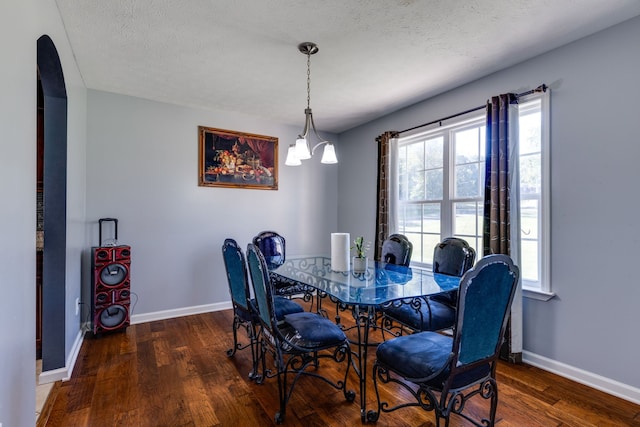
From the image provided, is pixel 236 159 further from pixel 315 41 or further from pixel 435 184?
pixel 435 184

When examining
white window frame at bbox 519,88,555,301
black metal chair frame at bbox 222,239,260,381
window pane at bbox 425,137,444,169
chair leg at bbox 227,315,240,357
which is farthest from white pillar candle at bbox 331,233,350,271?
window pane at bbox 425,137,444,169

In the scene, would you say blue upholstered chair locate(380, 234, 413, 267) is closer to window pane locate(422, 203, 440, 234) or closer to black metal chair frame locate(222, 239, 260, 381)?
window pane locate(422, 203, 440, 234)

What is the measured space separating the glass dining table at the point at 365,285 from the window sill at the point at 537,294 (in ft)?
2.40

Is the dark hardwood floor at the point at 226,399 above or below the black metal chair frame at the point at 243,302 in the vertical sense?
below

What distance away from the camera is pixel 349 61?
2.74 m

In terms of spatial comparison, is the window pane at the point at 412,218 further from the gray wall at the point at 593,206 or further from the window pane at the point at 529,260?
the gray wall at the point at 593,206

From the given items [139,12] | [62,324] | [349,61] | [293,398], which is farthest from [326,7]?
[62,324]

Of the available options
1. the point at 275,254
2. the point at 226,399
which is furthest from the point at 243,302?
the point at 275,254

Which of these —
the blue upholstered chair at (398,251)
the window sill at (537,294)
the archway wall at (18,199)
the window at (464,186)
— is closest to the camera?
the archway wall at (18,199)

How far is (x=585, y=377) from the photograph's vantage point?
2.30 m

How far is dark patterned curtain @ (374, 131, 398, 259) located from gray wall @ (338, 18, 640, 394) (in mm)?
1572

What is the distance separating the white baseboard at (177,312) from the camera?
11.8ft

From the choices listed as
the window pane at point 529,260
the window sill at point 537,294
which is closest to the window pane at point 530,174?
the window pane at point 529,260

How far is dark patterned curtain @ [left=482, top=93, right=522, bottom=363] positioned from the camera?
2.62 metres
